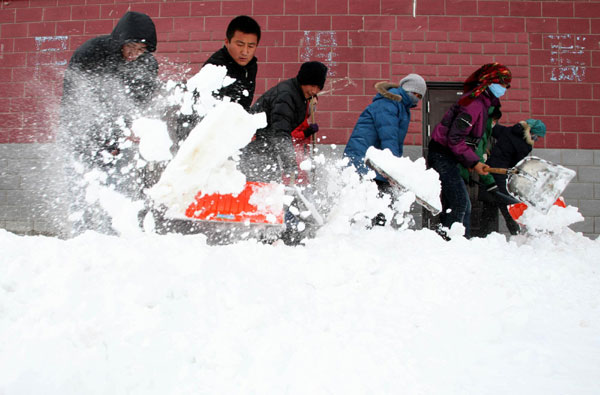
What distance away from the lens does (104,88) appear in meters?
2.94

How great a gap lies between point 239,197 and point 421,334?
144cm

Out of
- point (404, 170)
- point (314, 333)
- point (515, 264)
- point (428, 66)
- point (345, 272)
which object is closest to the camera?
point (314, 333)

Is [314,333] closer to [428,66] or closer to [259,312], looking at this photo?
[259,312]

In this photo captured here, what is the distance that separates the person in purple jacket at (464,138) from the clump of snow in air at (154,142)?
2427mm

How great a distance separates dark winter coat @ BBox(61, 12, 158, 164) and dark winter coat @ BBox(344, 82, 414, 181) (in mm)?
1688

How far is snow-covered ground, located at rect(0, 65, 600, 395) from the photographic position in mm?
1295

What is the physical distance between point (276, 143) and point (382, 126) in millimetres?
949

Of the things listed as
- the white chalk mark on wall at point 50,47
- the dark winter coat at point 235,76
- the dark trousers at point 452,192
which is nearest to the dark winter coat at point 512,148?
the dark trousers at point 452,192

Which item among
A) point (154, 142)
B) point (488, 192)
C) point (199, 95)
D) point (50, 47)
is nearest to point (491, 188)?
point (488, 192)

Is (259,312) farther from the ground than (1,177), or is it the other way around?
(1,177)

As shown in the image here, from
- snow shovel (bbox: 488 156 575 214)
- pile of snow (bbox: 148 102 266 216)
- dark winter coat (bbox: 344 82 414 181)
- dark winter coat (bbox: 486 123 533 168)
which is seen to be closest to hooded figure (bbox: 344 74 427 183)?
dark winter coat (bbox: 344 82 414 181)

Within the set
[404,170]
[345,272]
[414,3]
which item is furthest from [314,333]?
[414,3]

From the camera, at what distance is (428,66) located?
5.46 metres

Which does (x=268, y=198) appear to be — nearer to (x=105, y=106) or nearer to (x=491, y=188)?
(x=105, y=106)
